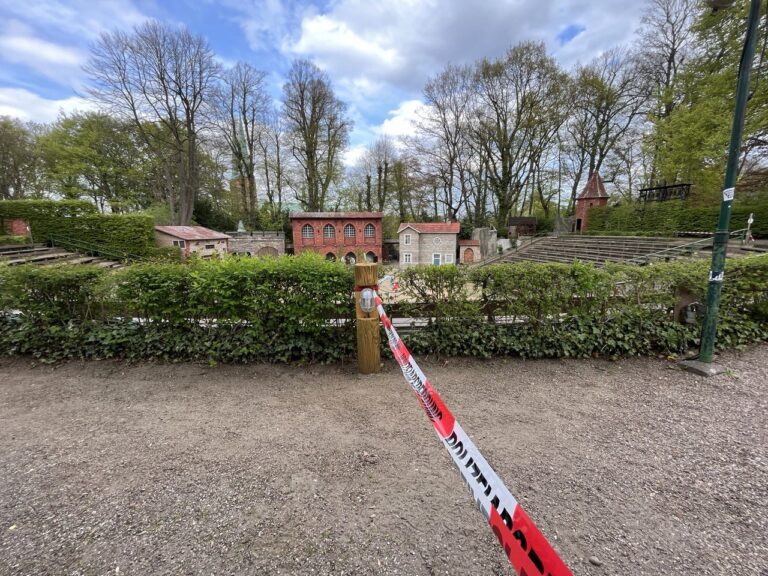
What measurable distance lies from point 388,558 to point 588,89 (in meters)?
35.9

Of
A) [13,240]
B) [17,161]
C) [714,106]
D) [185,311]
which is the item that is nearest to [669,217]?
[714,106]

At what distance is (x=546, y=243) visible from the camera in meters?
26.4

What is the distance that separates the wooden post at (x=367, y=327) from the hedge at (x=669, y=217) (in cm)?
2359

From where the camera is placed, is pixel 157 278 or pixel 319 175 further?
pixel 319 175

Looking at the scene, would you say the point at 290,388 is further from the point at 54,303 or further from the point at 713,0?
the point at 713,0

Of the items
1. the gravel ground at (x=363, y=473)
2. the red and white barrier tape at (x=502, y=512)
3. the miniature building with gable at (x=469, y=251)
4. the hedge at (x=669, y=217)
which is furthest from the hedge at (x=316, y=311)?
the miniature building with gable at (x=469, y=251)

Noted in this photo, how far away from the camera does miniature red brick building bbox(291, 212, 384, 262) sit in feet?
88.8

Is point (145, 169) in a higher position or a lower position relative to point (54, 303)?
higher

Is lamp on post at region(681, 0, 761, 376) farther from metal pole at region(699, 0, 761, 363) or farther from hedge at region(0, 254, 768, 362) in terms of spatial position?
hedge at region(0, 254, 768, 362)

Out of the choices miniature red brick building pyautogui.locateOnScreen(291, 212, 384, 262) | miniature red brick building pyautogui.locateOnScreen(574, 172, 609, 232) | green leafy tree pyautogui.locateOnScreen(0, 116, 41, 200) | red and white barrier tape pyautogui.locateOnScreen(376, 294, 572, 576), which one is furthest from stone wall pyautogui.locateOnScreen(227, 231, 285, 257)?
miniature red brick building pyautogui.locateOnScreen(574, 172, 609, 232)

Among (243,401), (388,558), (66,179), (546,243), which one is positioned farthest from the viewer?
(546,243)

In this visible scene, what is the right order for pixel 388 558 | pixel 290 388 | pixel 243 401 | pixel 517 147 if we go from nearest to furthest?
pixel 388 558, pixel 243 401, pixel 290 388, pixel 517 147

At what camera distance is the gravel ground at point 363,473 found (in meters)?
1.67

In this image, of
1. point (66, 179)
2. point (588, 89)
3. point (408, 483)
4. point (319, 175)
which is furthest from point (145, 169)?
point (588, 89)
